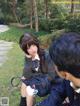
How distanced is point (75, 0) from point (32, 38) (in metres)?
18.2

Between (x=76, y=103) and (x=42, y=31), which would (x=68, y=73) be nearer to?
(x=76, y=103)

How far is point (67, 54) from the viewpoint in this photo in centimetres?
198

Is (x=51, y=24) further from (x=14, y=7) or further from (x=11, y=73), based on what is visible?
(x=11, y=73)

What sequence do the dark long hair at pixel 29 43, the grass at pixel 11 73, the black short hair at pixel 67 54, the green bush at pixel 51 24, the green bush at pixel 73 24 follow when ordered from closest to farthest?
the black short hair at pixel 67 54 < the dark long hair at pixel 29 43 < the grass at pixel 11 73 < the green bush at pixel 73 24 < the green bush at pixel 51 24

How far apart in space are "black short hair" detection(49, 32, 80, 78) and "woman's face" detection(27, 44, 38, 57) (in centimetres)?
205

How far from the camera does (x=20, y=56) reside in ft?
33.4

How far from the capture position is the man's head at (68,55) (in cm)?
197

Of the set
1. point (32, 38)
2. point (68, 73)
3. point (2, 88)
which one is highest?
point (68, 73)

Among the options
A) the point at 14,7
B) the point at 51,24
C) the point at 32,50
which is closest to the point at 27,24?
the point at 14,7

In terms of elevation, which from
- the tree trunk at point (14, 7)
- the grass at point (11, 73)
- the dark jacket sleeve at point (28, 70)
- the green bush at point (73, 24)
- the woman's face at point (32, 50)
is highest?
the woman's face at point (32, 50)

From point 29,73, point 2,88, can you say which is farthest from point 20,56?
point 29,73

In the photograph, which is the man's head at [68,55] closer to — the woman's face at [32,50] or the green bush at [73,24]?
the woman's face at [32,50]

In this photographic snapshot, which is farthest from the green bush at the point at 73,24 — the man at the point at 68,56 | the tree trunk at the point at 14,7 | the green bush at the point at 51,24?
the man at the point at 68,56

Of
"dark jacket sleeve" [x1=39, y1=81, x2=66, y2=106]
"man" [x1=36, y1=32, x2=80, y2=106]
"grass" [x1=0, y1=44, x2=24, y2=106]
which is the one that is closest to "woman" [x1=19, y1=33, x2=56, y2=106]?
"grass" [x1=0, y1=44, x2=24, y2=106]
